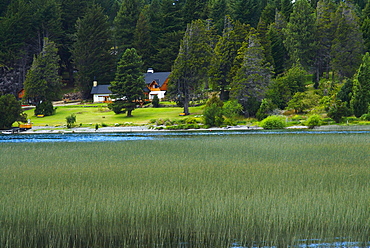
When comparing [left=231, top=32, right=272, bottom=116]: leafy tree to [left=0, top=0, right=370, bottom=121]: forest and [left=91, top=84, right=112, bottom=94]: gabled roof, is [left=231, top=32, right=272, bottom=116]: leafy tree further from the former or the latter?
[left=91, top=84, right=112, bottom=94]: gabled roof

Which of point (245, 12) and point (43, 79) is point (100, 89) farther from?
point (245, 12)

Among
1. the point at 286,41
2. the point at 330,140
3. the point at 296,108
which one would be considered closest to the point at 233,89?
the point at 296,108

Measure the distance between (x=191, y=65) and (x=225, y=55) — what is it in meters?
5.19

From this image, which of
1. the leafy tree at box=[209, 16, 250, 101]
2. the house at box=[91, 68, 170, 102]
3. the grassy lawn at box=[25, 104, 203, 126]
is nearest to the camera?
the grassy lawn at box=[25, 104, 203, 126]

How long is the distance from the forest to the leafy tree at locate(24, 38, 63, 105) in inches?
6.8

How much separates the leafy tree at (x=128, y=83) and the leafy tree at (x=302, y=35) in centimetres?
2567

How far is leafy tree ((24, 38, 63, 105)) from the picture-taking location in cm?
8600

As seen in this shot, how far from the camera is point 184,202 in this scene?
1530 cm

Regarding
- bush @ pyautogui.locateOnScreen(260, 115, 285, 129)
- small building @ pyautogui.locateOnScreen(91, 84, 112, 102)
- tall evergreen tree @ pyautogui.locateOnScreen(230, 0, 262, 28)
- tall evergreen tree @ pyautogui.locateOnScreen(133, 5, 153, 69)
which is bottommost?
bush @ pyautogui.locateOnScreen(260, 115, 285, 129)

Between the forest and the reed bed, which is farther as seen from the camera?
the forest

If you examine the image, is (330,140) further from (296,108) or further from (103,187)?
(296,108)

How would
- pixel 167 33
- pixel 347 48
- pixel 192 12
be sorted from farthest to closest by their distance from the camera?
pixel 192 12 → pixel 167 33 → pixel 347 48

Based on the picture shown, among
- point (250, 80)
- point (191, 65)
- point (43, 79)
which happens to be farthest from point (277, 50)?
point (43, 79)

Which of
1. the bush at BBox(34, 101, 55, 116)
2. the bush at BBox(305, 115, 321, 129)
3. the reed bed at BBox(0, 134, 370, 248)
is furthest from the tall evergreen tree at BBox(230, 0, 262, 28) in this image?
the reed bed at BBox(0, 134, 370, 248)
